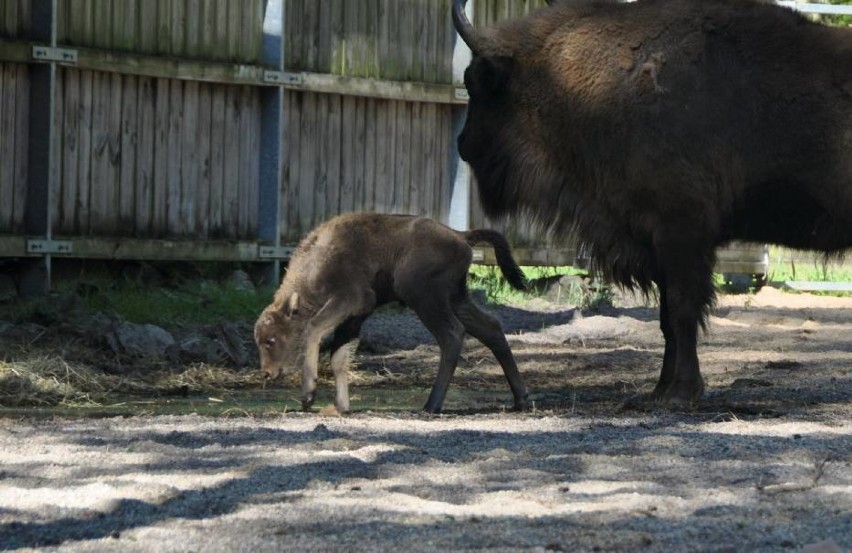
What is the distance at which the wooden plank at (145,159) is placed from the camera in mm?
12094

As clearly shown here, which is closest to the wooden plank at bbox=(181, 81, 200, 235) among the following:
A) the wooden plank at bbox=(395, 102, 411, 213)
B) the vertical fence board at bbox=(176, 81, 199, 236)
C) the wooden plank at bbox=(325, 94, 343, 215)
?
the vertical fence board at bbox=(176, 81, 199, 236)

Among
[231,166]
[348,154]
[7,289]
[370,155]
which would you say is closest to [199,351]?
[7,289]

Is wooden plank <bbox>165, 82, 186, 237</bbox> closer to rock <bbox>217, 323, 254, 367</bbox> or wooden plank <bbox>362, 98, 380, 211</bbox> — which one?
rock <bbox>217, 323, 254, 367</bbox>

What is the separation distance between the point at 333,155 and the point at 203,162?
4.70ft

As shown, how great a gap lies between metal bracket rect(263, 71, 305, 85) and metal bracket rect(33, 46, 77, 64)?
5.86 ft

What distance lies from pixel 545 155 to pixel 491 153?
48 centimetres

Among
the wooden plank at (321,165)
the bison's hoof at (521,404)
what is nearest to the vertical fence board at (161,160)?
the wooden plank at (321,165)

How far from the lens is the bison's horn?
9109 millimetres

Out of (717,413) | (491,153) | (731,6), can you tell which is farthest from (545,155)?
(717,413)

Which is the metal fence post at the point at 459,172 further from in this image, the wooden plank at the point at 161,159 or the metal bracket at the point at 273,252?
the wooden plank at the point at 161,159

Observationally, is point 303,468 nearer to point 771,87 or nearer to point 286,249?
point 771,87

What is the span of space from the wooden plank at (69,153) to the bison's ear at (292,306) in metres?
3.39

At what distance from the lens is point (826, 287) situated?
16.9 meters

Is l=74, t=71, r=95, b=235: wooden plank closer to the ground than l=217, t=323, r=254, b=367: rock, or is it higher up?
higher up
